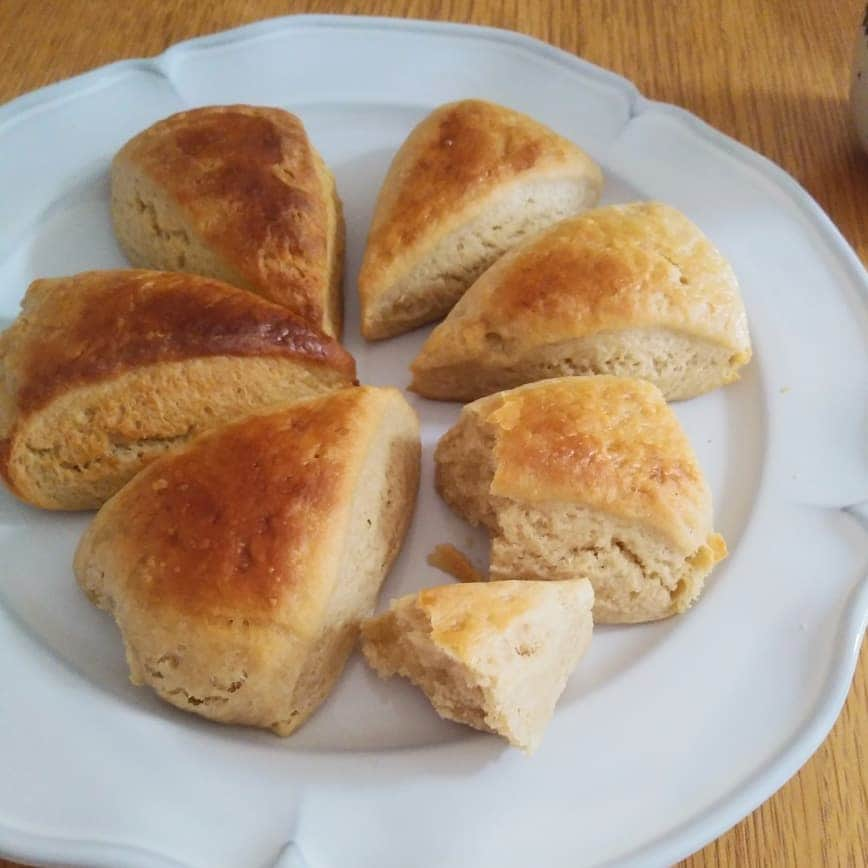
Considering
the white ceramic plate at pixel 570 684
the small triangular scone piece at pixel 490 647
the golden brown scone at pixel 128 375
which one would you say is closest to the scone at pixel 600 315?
the white ceramic plate at pixel 570 684

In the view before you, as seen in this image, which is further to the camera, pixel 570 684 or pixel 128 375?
pixel 128 375

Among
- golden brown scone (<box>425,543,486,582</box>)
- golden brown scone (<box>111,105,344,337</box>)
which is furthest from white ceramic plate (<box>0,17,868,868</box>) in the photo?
golden brown scone (<box>111,105,344,337</box>)

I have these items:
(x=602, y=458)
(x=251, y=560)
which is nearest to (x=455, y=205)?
(x=602, y=458)

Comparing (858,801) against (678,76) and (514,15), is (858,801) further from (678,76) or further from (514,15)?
(514,15)

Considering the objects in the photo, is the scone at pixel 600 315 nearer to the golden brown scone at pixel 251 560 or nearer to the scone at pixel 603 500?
the scone at pixel 603 500

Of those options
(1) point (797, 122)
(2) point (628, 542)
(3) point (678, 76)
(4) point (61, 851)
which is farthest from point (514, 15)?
(4) point (61, 851)

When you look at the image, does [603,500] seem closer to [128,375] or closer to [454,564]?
[454,564]
